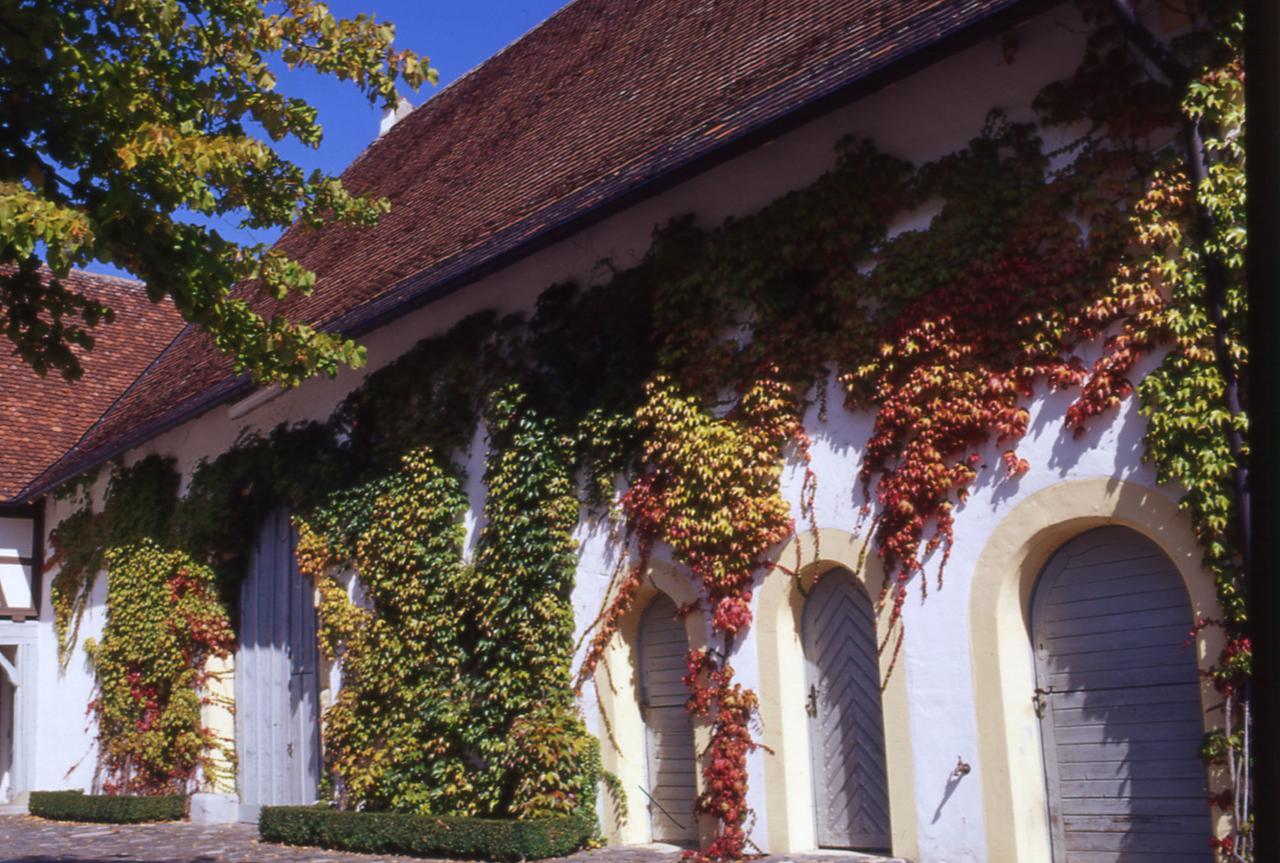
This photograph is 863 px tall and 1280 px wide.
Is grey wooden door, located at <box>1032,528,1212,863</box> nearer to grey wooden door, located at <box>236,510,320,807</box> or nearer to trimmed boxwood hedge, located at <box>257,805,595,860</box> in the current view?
trimmed boxwood hedge, located at <box>257,805,595,860</box>

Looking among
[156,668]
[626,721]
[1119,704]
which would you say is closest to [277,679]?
[156,668]

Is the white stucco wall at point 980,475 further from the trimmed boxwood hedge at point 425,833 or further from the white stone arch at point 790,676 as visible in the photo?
the trimmed boxwood hedge at point 425,833

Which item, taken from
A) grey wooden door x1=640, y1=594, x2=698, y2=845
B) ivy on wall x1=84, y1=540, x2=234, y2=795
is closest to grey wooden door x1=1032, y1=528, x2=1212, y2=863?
grey wooden door x1=640, y1=594, x2=698, y2=845

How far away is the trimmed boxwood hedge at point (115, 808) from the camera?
1526cm

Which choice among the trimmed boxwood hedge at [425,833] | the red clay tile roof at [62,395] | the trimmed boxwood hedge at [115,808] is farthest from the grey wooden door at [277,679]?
the red clay tile roof at [62,395]

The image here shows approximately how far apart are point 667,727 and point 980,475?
3633mm

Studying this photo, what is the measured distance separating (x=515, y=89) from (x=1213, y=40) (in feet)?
32.1

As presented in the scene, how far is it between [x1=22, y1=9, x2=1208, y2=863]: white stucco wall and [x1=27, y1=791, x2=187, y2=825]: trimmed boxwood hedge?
657cm

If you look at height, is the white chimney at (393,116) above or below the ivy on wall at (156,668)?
above

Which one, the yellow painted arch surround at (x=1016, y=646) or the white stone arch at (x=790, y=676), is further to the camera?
the white stone arch at (x=790, y=676)

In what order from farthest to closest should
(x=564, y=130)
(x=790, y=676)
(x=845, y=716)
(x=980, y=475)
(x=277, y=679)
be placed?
(x=277, y=679), (x=564, y=130), (x=790, y=676), (x=845, y=716), (x=980, y=475)

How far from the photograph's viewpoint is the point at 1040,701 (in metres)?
8.39

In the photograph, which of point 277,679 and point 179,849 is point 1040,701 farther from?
point 277,679

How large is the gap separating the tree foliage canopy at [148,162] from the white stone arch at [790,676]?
334cm
